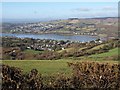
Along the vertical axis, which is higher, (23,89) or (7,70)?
(7,70)

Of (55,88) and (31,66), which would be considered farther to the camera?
(31,66)

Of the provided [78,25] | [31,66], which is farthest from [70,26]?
[31,66]

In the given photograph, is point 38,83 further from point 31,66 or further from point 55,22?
point 55,22

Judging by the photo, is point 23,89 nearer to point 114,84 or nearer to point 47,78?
point 47,78

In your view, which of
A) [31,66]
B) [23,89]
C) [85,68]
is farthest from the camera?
[31,66]

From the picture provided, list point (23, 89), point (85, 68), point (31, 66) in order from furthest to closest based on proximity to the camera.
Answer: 1. point (31, 66)
2. point (85, 68)
3. point (23, 89)

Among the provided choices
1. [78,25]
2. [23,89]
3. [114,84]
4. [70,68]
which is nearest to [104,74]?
[114,84]
